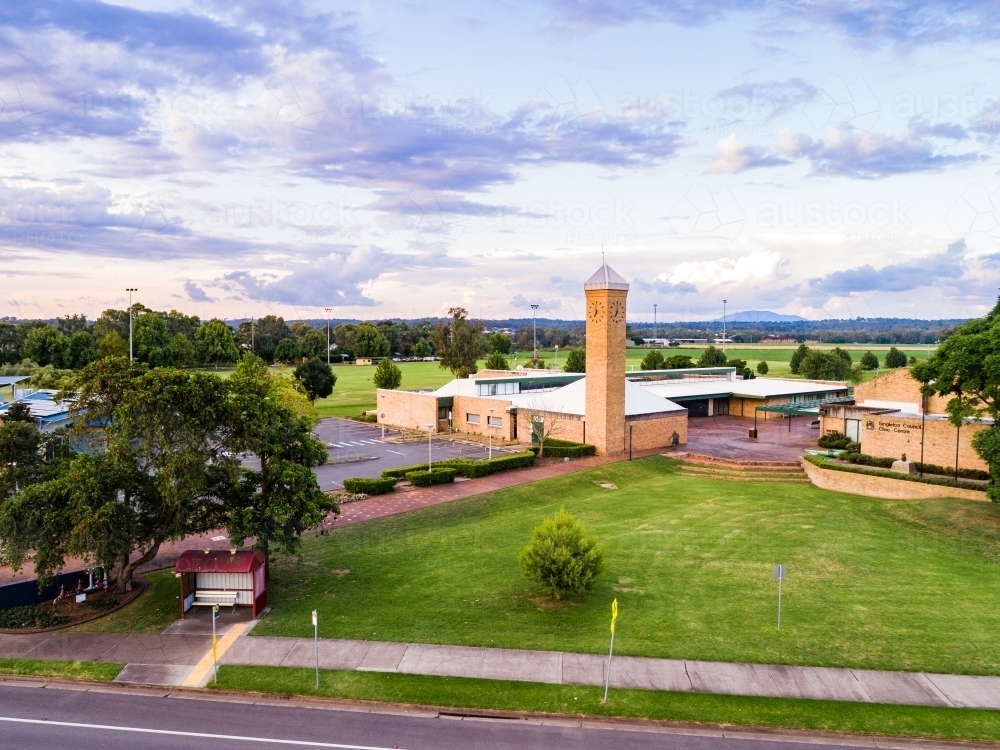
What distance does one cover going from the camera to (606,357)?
141 feet

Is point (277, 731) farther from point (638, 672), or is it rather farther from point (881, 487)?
point (881, 487)

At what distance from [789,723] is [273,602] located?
47.8 ft

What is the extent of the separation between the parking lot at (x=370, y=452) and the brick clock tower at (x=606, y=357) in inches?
252

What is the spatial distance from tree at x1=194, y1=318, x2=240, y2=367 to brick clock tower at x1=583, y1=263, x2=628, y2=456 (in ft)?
256

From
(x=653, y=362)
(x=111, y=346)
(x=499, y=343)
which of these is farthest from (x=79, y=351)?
(x=653, y=362)

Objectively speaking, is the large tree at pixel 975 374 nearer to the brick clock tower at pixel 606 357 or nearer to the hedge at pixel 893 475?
the hedge at pixel 893 475

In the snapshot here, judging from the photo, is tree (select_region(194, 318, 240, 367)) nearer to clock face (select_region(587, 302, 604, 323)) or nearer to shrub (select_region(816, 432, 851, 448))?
clock face (select_region(587, 302, 604, 323))

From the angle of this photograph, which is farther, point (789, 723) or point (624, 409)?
point (624, 409)

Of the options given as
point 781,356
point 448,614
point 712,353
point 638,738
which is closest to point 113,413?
point 448,614

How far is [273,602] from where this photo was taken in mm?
21766

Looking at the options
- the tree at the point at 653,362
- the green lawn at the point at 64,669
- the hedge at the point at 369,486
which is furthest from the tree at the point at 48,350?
the green lawn at the point at 64,669

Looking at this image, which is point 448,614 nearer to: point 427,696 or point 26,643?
point 427,696

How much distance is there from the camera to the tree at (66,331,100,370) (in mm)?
94688

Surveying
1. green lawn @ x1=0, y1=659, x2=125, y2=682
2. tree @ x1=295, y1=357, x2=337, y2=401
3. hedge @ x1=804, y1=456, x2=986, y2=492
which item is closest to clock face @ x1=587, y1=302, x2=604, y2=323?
hedge @ x1=804, y1=456, x2=986, y2=492
